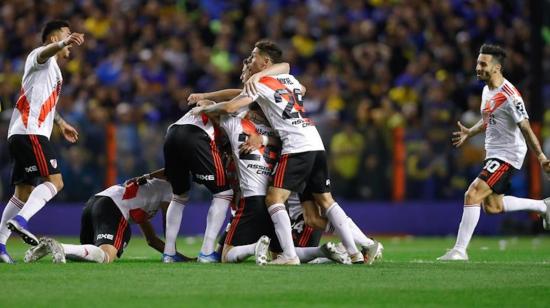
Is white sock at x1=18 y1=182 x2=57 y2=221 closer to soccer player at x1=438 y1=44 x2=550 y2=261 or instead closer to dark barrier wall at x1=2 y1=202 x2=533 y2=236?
soccer player at x1=438 y1=44 x2=550 y2=261

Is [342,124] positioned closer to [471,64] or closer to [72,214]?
[471,64]

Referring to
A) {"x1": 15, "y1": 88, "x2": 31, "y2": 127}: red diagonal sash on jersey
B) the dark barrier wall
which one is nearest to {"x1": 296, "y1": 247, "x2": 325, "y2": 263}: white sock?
{"x1": 15, "y1": 88, "x2": 31, "y2": 127}: red diagonal sash on jersey

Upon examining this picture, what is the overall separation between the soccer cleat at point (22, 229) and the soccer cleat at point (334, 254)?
277 centimetres

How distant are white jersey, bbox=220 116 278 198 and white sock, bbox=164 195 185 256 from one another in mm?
691

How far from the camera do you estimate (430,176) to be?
20.0 m

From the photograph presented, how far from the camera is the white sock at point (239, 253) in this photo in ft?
35.9

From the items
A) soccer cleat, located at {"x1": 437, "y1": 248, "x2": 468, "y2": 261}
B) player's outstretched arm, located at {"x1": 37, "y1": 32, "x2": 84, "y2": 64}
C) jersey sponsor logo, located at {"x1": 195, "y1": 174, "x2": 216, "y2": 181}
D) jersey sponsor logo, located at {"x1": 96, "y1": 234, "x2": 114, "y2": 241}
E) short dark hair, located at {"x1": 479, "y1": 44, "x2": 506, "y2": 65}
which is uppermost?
player's outstretched arm, located at {"x1": 37, "y1": 32, "x2": 84, "y2": 64}

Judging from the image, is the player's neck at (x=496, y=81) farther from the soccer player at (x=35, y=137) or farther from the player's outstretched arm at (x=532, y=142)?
the soccer player at (x=35, y=137)

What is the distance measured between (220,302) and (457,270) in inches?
128

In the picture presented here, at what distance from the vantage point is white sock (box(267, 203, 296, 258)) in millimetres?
10711

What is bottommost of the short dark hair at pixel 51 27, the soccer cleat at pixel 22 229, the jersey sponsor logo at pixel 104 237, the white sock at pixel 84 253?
the white sock at pixel 84 253

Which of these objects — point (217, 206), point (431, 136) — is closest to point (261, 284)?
point (217, 206)

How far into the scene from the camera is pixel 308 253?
11031mm

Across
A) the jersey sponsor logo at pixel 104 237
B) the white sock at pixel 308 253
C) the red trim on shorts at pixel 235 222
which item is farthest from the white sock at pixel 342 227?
the jersey sponsor logo at pixel 104 237
